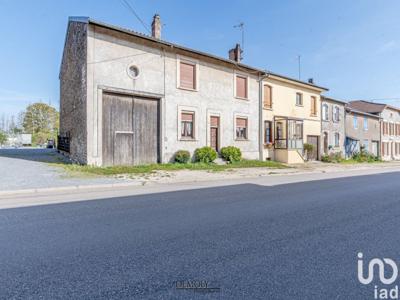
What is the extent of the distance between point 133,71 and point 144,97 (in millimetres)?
1539

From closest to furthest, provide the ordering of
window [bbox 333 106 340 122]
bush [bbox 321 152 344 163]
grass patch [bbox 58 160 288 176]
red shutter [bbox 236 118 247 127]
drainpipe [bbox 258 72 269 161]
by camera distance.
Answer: grass patch [bbox 58 160 288 176] < red shutter [bbox 236 118 247 127] < drainpipe [bbox 258 72 269 161] < bush [bbox 321 152 344 163] < window [bbox 333 106 340 122]

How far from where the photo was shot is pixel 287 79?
23.7m

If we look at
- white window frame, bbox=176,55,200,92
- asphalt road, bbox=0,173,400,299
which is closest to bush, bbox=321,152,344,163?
white window frame, bbox=176,55,200,92

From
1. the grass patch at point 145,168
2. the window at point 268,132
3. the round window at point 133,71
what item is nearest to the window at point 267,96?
the window at point 268,132

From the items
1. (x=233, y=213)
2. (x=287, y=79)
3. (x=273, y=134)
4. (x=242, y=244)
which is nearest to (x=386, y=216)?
Answer: (x=233, y=213)

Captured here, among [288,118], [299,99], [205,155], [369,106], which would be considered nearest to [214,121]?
[205,155]

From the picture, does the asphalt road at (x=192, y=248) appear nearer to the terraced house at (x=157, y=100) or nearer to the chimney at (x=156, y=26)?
the terraced house at (x=157, y=100)

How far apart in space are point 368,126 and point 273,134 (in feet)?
67.9

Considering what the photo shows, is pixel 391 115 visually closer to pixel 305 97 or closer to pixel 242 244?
pixel 305 97

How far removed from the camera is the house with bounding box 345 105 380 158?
3234cm

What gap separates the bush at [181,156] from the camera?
54.8ft

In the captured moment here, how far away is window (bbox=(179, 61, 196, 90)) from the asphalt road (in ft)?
40.0

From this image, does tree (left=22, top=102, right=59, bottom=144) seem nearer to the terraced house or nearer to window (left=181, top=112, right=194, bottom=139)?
the terraced house

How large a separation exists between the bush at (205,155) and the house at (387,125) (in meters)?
32.3
